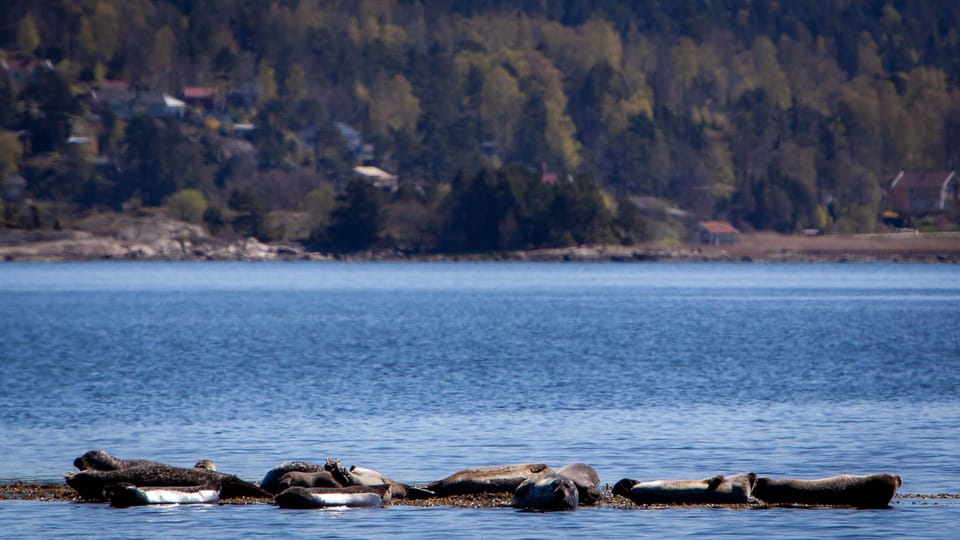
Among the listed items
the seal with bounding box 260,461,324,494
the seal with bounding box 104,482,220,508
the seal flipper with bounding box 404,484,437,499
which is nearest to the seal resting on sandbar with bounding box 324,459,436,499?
the seal flipper with bounding box 404,484,437,499

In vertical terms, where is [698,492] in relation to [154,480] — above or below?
above

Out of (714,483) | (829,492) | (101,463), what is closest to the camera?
(829,492)

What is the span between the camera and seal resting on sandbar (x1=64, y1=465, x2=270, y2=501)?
25.8 metres

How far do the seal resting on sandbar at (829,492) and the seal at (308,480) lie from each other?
7470mm

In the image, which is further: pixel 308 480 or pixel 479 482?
pixel 479 482

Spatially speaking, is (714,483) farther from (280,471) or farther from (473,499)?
(280,471)

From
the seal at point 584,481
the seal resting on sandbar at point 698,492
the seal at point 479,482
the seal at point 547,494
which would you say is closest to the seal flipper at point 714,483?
the seal resting on sandbar at point 698,492

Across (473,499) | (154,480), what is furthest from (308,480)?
(473,499)

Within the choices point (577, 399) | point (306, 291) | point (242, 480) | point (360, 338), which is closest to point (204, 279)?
point (306, 291)

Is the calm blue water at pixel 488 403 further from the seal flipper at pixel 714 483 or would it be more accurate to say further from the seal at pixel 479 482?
the seal at pixel 479 482

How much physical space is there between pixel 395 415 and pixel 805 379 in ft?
59.4

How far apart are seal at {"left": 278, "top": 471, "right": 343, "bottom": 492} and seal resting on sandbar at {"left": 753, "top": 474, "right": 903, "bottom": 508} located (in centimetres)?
747

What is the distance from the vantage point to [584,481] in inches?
1005

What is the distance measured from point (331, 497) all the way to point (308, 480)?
1.95 feet
